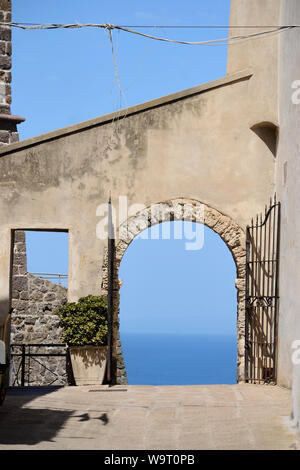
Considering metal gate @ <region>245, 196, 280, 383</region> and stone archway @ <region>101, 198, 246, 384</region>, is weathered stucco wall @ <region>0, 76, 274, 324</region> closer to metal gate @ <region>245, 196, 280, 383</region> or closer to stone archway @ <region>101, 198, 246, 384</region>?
stone archway @ <region>101, 198, 246, 384</region>

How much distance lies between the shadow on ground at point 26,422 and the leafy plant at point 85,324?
163 cm

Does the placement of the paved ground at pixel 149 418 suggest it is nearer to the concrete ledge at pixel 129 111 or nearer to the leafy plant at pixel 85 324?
the leafy plant at pixel 85 324

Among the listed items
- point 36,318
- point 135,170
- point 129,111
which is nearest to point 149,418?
point 135,170

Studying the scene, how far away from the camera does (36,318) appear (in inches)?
679

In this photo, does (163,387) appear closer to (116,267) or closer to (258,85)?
(116,267)

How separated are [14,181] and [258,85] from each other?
3994 millimetres

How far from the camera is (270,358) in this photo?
1166 centimetres

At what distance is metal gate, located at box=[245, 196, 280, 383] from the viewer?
38.3 feet

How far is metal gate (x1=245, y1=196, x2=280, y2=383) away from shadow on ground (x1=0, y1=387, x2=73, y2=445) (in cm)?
355

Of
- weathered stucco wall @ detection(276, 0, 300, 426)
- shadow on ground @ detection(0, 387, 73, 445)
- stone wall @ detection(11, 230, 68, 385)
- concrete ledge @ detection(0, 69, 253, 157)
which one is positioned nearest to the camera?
shadow on ground @ detection(0, 387, 73, 445)

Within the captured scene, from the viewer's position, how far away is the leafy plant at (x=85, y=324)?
1152 centimetres

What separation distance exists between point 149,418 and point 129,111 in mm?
5484

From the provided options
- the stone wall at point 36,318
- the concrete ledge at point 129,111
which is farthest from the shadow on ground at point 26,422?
the stone wall at point 36,318

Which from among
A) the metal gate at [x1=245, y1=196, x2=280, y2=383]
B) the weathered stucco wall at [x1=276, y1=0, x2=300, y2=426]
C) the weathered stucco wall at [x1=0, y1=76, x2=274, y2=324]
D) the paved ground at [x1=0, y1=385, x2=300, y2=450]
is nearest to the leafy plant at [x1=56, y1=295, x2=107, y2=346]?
the weathered stucco wall at [x1=0, y1=76, x2=274, y2=324]
